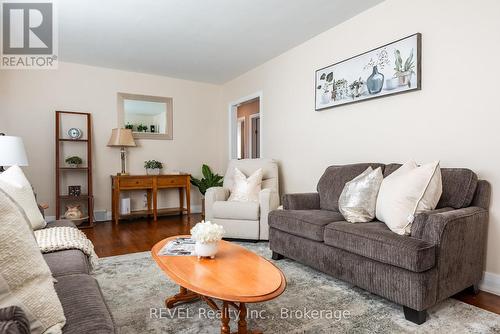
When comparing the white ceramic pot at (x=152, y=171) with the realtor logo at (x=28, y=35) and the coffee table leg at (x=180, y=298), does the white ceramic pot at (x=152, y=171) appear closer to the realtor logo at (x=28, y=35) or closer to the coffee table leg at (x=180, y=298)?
the realtor logo at (x=28, y=35)

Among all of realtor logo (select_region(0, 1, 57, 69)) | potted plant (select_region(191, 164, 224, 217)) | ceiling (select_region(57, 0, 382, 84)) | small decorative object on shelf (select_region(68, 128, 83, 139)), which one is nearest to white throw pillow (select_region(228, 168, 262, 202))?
potted plant (select_region(191, 164, 224, 217))

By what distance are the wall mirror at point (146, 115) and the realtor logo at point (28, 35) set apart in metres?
1.12

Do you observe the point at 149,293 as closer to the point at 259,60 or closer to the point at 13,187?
the point at 13,187

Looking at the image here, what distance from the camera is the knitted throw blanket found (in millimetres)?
1678

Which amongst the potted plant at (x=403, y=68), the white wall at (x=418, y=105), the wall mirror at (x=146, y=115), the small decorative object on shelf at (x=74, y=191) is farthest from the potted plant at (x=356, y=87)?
the small decorative object on shelf at (x=74, y=191)

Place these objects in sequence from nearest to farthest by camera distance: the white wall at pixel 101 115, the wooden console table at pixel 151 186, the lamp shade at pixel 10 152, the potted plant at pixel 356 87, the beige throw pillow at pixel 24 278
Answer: the beige throw pillow at pixel 24 278 → the lamp shade at pixel 10 152 → the potted plant at pixel 356 87 → the white wall at pixel 101 115 → the wooden console table at pixel 151 186

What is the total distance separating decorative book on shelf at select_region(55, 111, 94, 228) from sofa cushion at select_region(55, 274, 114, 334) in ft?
11.5

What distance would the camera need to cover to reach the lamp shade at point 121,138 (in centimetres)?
457

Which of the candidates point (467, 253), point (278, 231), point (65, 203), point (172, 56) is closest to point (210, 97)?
point (172, 56)

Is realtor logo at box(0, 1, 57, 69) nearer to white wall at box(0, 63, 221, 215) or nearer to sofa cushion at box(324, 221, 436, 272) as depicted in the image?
white wall at box(0, 63, 221, 215)

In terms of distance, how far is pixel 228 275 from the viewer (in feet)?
4.76

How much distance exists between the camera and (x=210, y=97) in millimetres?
5711

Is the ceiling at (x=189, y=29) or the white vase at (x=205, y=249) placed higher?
the ceiling at (x=189, y=29)

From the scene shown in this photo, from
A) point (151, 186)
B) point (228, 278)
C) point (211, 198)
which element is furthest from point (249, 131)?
point (228, 278)
